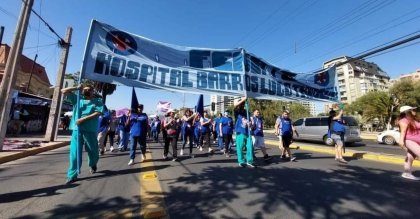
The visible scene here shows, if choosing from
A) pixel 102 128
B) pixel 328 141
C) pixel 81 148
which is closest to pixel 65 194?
pixel 81 148

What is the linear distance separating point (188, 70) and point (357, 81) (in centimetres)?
11543

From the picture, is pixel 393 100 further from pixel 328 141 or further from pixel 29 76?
pixel 29 76

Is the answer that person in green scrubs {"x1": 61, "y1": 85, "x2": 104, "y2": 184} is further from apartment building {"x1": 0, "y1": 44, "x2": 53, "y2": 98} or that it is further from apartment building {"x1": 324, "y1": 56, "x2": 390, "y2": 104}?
apartment building {"x1": 324, "y1": 56, "x2": 390, "y2": 104}

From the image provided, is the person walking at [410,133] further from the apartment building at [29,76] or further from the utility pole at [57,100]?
the apartment building at [29,76]

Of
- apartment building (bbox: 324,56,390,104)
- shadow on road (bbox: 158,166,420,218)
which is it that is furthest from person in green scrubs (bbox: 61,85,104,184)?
apartment building (bbox: 324,56,390,104)

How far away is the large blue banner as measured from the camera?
596 centimetres

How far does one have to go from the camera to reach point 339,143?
8.59m

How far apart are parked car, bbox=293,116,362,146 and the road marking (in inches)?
540

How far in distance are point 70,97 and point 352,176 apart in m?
6.26

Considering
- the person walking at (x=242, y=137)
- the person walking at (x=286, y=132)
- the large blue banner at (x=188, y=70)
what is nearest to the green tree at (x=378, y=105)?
the large blue banner at (x=188, y=70)

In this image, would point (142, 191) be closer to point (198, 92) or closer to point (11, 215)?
point (11, 215)

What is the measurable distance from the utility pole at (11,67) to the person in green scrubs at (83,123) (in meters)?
6.14

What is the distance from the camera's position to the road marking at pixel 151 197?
12.0 ft

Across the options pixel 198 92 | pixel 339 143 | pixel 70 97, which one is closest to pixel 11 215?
pixel 70 97
